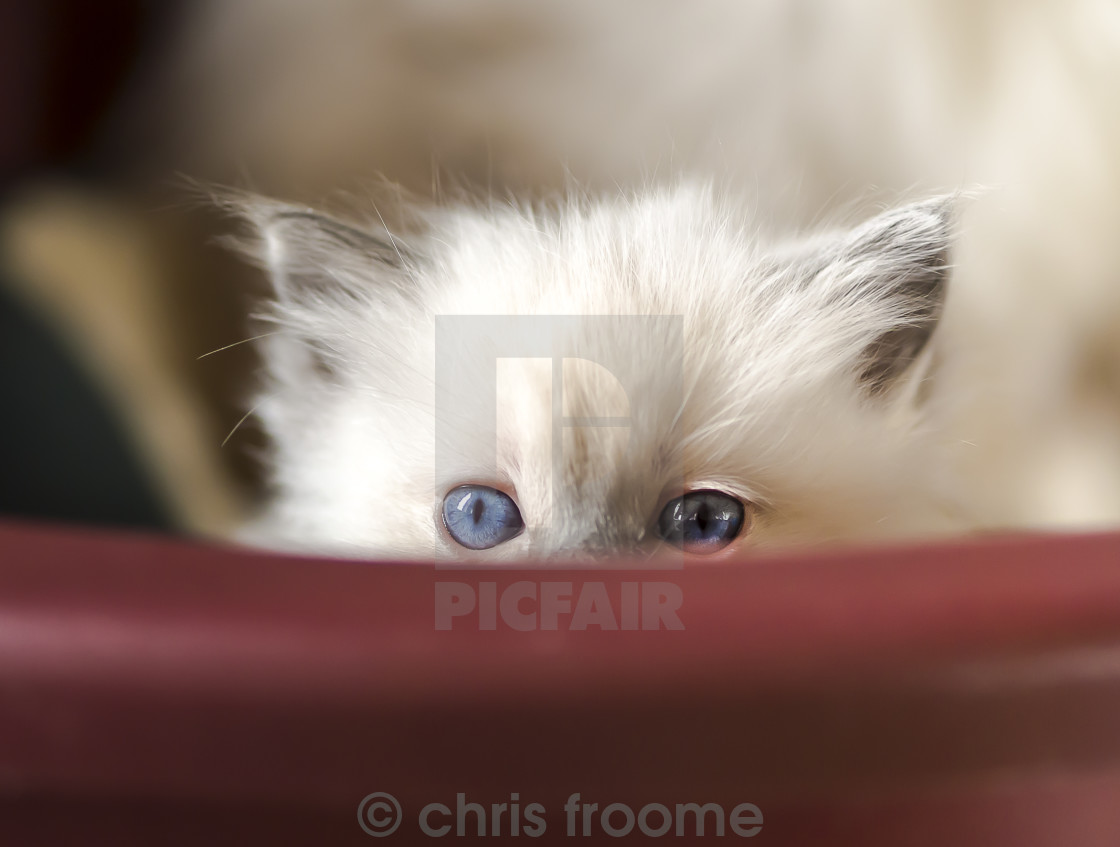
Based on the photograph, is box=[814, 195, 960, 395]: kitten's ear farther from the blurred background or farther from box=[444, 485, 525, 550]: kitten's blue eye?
box=[444, 485, 525, 550]: kitten's blue eye

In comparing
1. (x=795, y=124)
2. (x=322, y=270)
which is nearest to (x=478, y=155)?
(x=795, y=124)

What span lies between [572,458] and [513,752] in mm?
388

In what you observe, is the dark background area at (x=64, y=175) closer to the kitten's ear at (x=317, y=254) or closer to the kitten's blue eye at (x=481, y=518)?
the kitten's ear at (x=317, y=254)

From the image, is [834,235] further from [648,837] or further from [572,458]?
[648,837]

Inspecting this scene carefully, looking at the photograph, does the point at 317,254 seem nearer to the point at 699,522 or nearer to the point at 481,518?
the point at 481,518

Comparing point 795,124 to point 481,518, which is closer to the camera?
point 481,518

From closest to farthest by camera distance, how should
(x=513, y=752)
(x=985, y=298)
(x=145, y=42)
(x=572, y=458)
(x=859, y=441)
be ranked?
(x=513, y=752), (x=572, y=458), (x=859, y=441), (x=985, y=298), (x=145, y=42)

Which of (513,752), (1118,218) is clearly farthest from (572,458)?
(1118,218)

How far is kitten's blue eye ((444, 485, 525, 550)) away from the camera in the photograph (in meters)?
0.75

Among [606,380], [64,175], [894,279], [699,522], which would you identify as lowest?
[699,522]

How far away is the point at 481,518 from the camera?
2.48 ft

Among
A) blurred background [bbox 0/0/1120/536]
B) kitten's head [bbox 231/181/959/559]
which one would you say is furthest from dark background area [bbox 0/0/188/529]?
kitten's head [bbox 231/181/959/559]

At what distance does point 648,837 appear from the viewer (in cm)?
40

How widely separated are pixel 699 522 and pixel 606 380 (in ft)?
0.44
